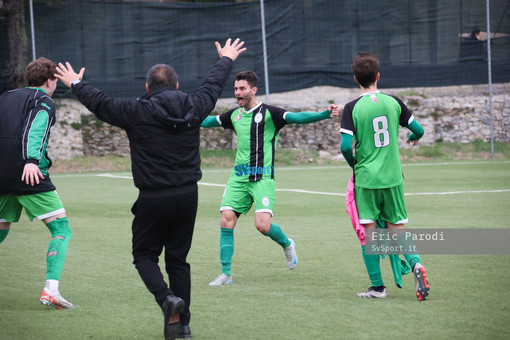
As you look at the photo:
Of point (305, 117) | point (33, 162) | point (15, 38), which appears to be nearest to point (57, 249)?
point (33, 162)

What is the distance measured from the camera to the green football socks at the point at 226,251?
6.93 m

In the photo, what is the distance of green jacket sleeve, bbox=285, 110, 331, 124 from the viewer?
659 cm

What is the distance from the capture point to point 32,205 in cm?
591

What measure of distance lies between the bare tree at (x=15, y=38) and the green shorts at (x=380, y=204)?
1873 cm

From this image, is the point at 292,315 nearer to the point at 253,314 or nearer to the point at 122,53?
the point at 253,314

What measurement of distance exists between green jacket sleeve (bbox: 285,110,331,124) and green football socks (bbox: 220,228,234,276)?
1.26m

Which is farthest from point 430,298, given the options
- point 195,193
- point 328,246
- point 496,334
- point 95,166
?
point 95,166

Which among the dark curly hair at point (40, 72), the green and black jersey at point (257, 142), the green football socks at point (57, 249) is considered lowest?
the green football socks at point (57, 249)

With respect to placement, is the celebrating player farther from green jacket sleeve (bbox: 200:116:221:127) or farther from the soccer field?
green jacket sleeve (bbox: 200:116:221:127)

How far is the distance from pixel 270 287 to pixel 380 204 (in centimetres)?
128

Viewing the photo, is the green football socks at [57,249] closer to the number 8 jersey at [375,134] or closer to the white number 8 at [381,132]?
the number 8 jersey at [375,134]

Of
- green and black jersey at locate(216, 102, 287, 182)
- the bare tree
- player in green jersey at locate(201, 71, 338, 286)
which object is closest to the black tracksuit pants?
player in green jersey at locate(201, 71, 338, 286)

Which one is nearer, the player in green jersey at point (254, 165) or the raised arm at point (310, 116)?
the raised arm at point (310, 116)

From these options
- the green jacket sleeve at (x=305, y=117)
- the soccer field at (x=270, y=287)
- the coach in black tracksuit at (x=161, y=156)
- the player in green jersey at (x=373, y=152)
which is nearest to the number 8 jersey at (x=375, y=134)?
the player in green jersey at (x=373, y=152)
